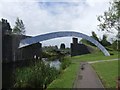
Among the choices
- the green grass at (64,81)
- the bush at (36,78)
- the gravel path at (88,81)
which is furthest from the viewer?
the bush at (36,78)

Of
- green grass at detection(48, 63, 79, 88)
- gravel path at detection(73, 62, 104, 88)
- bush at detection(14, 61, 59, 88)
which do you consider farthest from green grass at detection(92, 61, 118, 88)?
bush at detection(14, 61, 59, 88)

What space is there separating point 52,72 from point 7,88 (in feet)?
12.2

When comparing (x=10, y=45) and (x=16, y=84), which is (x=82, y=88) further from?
(x=10, y=45)

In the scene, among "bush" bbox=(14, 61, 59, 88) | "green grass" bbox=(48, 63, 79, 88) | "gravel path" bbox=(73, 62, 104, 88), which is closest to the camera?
"gravel path" bbox=(73, 62, 104, 88)

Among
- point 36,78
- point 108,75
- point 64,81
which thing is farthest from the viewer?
point 108,75

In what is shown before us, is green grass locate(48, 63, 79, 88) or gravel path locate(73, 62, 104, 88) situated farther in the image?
green grass locate(48, 63, 79, 88)

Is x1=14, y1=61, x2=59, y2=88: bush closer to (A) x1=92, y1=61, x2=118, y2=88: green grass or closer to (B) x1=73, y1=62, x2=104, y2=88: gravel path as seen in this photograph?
(B) x1=73, y1=62, x2=104, y2=88: gravel path

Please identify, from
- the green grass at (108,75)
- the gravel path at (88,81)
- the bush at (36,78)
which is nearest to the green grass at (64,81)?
the gravel path at (88,81)

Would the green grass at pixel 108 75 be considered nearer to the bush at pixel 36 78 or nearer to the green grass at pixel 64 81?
the green grass at pixel 64 81

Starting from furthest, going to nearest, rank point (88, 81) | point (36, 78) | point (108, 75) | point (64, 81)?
point (108, 75) < point (36, 78) < point (64, 81) < point (88, 81)

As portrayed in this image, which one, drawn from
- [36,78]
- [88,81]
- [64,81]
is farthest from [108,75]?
[36,78]

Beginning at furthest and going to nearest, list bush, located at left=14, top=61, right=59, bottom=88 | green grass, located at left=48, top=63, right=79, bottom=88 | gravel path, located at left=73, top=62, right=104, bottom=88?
1. bush, located at left=14, top=61, right=59, bottom=88
2. green grass, located at left=48, top=63, right=79, bottom=88
3. gravel path, located at left=73, top=62, right=104, bottom=88

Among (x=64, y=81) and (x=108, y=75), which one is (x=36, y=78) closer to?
(x=64, y=81)

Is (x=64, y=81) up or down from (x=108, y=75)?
down
